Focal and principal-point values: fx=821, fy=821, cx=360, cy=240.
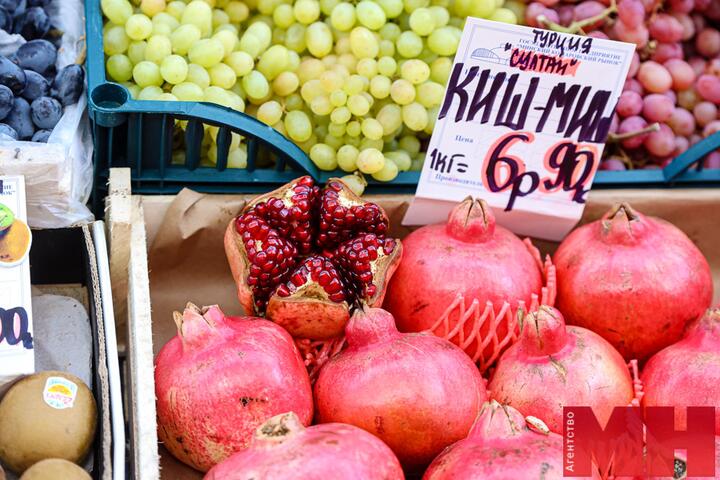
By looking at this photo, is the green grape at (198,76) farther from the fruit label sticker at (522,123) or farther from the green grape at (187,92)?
the fruit label sticker at (522,123)

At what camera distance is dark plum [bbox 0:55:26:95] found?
5.15 feet

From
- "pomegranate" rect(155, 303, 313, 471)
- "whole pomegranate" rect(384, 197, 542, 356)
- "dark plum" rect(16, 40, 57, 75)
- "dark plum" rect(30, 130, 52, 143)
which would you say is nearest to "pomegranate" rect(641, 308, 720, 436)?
"whole pomegranate" rect(384, 197, 542, 356)

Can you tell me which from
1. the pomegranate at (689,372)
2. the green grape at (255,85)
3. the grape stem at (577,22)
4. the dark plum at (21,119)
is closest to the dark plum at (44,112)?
the dark plum at (21,119)

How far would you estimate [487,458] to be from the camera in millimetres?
1161

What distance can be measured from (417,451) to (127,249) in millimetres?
655

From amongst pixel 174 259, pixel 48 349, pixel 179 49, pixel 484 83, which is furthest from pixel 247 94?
pixel 48 349

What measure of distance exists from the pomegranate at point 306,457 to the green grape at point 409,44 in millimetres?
939

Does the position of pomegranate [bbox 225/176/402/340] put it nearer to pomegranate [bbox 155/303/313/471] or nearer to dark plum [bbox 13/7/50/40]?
pomegranate [bbox 155/303/313/471]

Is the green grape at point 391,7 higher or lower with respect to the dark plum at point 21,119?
higher

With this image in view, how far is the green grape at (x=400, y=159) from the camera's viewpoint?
181cm

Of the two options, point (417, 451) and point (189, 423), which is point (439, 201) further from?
point (189, 423)

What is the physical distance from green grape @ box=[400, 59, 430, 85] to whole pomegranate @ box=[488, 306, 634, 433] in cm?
60

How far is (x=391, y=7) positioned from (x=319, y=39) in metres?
0.18

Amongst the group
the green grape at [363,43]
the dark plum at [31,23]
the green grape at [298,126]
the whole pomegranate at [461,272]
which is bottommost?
the whole pomegranate at [461,272]
